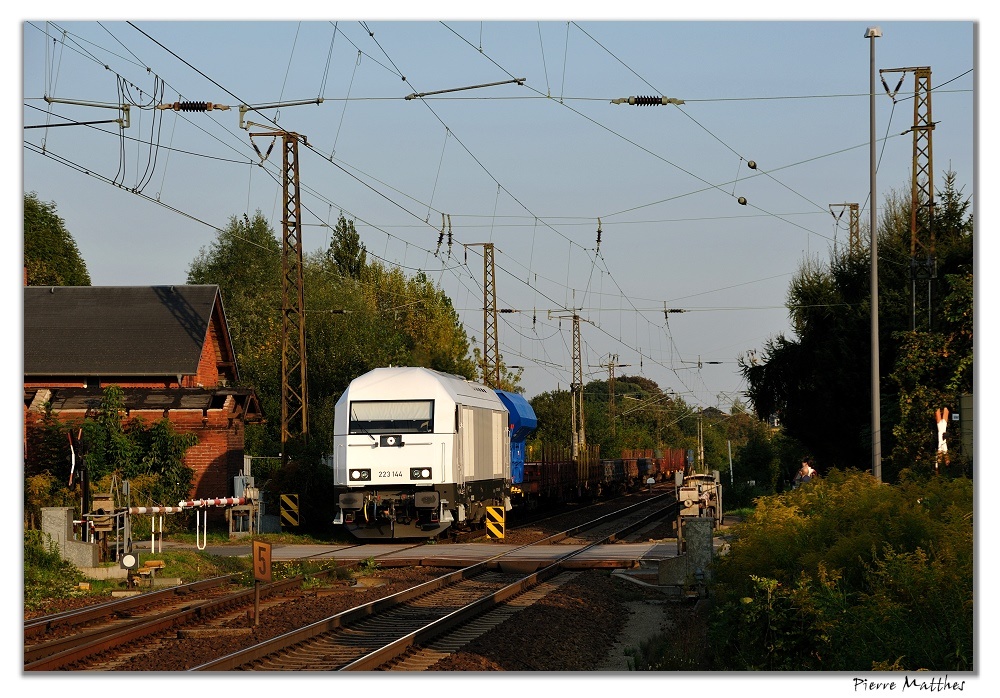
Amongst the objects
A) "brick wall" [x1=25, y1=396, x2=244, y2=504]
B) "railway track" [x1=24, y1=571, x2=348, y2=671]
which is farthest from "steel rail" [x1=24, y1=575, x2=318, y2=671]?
"brick wall" [x1=25, y1=396, x2=244, y2=504]

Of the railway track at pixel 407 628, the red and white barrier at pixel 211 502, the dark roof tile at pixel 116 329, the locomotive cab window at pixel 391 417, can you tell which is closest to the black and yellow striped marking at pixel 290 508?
the red and white barrier at pixel 211 502

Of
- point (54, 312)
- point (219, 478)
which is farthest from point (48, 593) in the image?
point (54, 312)

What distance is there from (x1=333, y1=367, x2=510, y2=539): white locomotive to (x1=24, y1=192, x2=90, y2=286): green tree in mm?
38358

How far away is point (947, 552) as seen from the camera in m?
10.5

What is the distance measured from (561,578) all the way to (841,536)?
7267mm

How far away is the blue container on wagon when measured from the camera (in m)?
33.0

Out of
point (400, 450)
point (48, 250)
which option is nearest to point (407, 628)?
point (400, 450)

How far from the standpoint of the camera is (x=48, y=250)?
2485 inches

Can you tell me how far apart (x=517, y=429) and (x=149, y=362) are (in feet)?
35.1

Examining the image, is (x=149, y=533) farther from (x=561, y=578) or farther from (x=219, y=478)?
(x=561, y=578)

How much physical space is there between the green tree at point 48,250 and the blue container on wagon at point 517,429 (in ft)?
105

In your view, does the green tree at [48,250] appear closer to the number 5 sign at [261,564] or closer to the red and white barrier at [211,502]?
the red and white barrier at [211,502]

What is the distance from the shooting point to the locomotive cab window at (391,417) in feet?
77.4

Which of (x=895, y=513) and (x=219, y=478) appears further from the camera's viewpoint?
(x=219, y=478)
